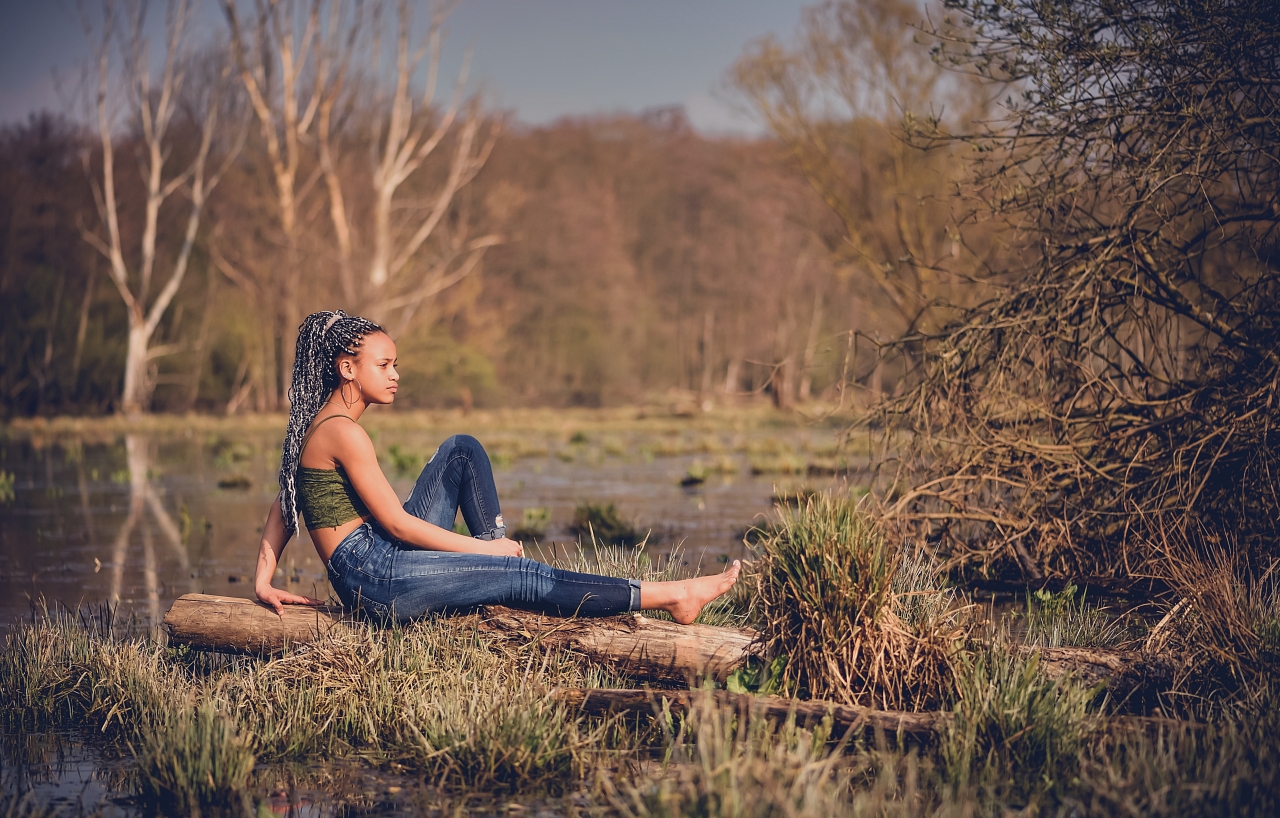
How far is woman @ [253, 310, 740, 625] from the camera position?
5250mm

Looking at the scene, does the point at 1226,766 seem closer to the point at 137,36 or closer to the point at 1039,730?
the point at 1039,730

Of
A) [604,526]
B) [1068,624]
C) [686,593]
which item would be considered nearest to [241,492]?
[604,526]

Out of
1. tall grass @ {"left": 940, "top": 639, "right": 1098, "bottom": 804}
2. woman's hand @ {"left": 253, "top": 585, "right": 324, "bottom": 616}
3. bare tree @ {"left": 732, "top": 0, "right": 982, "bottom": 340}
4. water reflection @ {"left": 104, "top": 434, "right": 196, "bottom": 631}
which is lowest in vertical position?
water reflection @ {"left": 104, "top": 434, "right": 196, "bottom": 631}

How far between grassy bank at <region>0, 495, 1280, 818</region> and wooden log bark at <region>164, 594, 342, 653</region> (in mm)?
164

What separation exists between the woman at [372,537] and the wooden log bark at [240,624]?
0.09 m

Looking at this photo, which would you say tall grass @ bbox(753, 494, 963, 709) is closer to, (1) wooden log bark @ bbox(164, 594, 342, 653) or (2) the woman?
(2) the woman

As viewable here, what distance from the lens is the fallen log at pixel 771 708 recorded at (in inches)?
174

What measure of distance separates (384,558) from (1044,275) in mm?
4689

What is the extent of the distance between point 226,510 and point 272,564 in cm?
878

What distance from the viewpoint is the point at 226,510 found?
536 inches

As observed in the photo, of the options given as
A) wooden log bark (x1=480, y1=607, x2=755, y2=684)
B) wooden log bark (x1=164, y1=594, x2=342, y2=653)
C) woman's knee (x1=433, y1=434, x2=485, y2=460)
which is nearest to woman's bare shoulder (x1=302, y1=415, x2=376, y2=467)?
woman's knee (x1=433, y1=434, x2=485, y2=460)

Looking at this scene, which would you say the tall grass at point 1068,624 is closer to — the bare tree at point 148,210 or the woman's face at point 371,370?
the woman's face at point 371,370

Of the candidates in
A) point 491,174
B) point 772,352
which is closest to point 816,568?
point 491,174

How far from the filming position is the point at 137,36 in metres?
33.4
